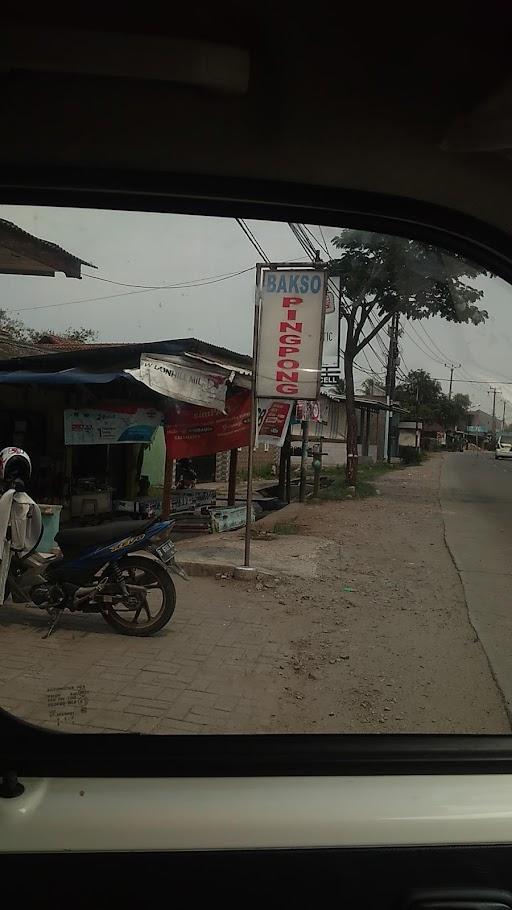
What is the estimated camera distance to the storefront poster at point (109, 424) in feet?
5.12

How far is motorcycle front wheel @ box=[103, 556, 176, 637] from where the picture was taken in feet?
4.97

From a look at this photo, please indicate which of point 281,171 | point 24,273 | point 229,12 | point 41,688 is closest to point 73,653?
point 41,688

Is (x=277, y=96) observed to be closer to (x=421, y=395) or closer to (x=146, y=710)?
(x=421, y=395)

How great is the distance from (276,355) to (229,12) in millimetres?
743

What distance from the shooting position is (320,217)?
4.90 ft

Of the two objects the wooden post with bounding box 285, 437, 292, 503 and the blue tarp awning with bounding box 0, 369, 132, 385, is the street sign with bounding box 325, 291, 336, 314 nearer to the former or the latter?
the blue tarp awning with bounding box 0, 369, 132, 385

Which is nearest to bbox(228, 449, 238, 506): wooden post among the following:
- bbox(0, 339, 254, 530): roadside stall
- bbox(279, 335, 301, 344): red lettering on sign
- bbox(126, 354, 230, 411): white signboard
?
bbox(126, 354, 230, 411): white signboard

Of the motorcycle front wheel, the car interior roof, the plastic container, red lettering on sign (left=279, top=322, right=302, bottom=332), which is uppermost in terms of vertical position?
the car interior roof

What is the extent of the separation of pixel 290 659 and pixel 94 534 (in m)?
0.56

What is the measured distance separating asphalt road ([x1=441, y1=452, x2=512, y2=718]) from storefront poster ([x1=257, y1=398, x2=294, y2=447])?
56 cm

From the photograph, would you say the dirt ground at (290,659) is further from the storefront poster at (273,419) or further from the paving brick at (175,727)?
the storefront poster at (273,419)

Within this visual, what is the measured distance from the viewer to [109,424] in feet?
5.23

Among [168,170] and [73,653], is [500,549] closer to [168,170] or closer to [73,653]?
[73,653]

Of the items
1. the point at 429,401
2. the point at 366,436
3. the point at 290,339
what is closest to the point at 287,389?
the point at 290,339
